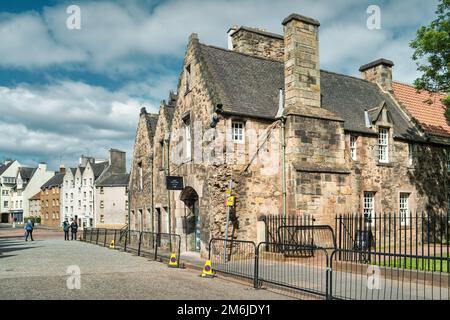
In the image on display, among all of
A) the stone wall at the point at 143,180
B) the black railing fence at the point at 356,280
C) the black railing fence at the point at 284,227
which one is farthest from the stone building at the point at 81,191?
the black railing fence at the point at 356,280

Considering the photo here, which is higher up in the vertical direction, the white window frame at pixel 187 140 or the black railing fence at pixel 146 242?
the white window frame at pixel 187 140

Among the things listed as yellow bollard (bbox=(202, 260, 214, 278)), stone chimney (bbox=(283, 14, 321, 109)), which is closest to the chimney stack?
stone chimney (bbox=(283, 14, 321, 109))

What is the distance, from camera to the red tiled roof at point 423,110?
79.8 feet

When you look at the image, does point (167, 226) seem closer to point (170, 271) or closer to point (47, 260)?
point (47, 260)

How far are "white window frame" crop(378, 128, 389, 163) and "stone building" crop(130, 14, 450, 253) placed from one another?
5cm

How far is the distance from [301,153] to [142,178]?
13.1 m

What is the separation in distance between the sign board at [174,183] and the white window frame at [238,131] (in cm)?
352

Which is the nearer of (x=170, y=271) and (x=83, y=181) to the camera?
(x=170, y=271)

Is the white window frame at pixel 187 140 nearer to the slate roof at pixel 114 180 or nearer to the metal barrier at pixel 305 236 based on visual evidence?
the metal barrier at pixel 305 236

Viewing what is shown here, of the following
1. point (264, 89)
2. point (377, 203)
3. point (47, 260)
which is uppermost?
point (264, 89)

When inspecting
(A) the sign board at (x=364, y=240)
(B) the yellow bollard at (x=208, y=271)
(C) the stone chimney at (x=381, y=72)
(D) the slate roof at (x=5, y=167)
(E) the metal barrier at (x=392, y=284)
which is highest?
(C) the stone chimney at (x=381, y=72)

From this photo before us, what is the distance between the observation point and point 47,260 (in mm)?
17250

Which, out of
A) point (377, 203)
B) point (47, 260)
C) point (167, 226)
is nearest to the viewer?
point (47, 260)
